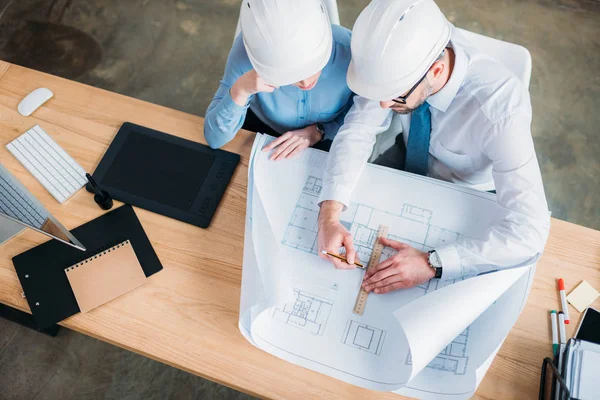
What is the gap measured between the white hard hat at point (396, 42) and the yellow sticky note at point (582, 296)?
658 millimetres

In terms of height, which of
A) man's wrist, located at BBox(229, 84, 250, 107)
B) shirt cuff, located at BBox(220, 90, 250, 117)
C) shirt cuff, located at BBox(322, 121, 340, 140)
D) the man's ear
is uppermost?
the man's ear

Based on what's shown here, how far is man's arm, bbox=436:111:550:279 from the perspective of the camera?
1129mm

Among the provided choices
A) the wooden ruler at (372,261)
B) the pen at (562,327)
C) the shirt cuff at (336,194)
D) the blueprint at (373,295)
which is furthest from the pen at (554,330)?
the shirt cuff at (336,194)

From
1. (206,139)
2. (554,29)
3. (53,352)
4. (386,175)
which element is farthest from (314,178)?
(554,29)

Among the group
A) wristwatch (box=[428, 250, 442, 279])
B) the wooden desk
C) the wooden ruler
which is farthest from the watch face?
the wooden desk

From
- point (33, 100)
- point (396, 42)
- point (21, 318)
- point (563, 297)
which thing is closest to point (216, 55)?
point (33, 100)

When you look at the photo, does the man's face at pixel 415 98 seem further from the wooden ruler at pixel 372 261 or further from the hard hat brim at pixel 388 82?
the wooden ruler at pixel 372 261

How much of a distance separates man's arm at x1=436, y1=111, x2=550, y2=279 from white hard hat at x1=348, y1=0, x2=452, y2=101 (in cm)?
29

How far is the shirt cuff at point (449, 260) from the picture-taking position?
1110 mm

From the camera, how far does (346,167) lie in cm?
125

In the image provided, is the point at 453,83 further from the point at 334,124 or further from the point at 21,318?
the point at 21,318

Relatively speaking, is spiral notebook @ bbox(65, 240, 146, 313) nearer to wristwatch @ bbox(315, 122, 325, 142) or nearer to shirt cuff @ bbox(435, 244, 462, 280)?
wristwatch @ bbox(315, 122, 325, 142)

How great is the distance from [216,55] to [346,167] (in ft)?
5.71

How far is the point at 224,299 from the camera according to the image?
1.21m
